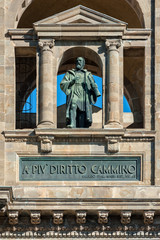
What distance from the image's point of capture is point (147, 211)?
30.8m

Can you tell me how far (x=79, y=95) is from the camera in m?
33.0

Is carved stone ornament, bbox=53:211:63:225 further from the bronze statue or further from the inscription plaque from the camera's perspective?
the bronze statue

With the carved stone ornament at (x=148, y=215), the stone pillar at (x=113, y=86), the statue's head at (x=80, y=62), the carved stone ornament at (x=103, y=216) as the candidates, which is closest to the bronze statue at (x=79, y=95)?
the statue's head at (x=80, y=62)

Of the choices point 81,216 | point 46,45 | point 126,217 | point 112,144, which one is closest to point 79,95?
point 46,45

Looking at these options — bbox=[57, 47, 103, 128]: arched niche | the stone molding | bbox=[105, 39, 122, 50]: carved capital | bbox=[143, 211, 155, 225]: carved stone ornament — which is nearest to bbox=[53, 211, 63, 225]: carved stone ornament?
bbox=[143, 211, 155, 225]: carved stone ornament

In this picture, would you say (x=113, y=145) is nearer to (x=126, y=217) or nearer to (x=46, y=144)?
(x=46, y=144)

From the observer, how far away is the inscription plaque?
105 feet

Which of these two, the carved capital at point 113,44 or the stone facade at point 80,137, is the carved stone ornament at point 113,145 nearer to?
the stone facade at point 80,137

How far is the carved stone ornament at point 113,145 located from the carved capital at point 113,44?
2.45 meters

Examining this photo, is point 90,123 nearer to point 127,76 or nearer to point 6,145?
point 6,145

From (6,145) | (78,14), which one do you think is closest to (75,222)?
(6,145)

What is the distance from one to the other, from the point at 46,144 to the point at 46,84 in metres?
1.57

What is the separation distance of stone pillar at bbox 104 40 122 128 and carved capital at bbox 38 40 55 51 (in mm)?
1427

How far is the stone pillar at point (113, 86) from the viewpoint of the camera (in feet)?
106
